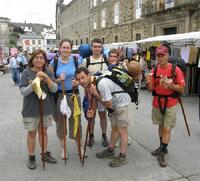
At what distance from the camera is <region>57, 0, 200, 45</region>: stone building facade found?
1800 cm

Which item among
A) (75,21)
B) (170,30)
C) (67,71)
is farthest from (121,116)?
(75,21)

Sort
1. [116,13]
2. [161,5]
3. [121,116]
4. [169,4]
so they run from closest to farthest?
[121,116]
[169,4]
[161,5]
[116,13]

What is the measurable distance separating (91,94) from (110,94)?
12.5 inches

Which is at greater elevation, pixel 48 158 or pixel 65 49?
pixel 65 49

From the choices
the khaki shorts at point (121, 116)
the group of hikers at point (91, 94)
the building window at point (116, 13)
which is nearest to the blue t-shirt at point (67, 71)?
the group of hikers at point (91, 94)

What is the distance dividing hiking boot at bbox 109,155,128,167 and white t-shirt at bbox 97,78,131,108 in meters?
0.75

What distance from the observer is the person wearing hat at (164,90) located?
13.8 feet

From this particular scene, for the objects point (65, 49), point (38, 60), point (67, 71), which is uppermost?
point (65, 49)

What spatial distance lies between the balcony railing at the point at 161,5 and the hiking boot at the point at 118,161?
48.8 feet

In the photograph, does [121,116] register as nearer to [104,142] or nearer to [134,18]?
[104,142]

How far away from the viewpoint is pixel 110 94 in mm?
4008

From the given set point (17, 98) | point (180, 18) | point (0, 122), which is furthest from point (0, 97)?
point (180, 18)

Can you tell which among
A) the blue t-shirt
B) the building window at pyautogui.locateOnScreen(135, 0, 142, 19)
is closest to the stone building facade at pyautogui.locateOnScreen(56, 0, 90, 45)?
the building window at pyautogui.locateOnScreen(135, 0, 142, 19)

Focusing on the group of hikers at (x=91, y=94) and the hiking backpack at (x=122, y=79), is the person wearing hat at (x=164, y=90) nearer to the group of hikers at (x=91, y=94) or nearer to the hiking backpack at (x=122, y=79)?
the group of hikers at (x=91, y=94)
